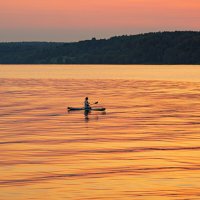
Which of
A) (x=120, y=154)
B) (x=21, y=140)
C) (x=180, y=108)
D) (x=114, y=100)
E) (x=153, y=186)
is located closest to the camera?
(x=153, y=186)

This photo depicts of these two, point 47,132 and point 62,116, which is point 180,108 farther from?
point 47,132

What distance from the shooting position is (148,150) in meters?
46.4

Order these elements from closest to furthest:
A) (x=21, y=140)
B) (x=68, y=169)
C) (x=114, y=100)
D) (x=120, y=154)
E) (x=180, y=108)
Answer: (x=68, y=169) < (x=120, y=154) < (x=21, y=140) < (x=180, y=108) < (x=114, y=100)

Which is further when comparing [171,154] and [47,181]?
[171,154]

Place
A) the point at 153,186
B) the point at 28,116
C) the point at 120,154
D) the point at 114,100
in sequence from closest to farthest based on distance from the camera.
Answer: the point at 153,186, the point at 120,154, the point at 28,116, the point at 114,100

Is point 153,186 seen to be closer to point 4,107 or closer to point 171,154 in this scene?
point 171,154

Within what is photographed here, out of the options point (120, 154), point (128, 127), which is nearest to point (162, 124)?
point (128, 127)

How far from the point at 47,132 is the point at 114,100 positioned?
45.0m

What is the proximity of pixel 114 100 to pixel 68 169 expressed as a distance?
63307 mm

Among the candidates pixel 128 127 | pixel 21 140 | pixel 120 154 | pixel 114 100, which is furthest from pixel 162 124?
pixel 114 100

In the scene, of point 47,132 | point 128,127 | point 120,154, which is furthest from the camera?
point 128,127

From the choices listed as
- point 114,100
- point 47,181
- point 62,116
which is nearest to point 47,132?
point 62,116

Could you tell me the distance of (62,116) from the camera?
74.3 m

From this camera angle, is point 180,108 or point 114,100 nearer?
point 180,108
